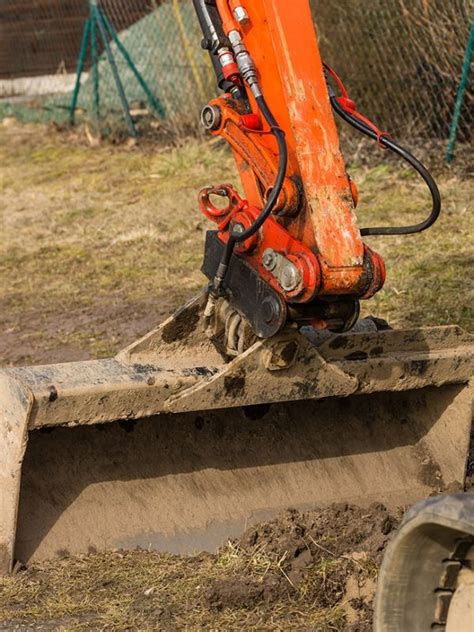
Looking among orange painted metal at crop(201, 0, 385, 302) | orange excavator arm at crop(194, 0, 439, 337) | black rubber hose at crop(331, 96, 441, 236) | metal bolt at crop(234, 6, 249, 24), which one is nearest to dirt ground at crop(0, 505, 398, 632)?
orange excavator arm at crop(194, 0, 439, 337)

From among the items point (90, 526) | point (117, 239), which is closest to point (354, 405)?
point (90, 526)

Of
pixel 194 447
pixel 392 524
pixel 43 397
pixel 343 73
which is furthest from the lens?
pixel 343 73

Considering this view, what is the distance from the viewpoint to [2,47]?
47.4 feet

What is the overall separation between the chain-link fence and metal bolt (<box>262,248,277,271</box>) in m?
5.60

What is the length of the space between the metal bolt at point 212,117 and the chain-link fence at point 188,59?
531 cm

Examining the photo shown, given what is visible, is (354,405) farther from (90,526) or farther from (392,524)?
(90,526)

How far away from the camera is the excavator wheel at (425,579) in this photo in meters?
2.49

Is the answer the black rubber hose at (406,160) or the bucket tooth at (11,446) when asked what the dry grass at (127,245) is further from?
the bucket tooth at (11,446)

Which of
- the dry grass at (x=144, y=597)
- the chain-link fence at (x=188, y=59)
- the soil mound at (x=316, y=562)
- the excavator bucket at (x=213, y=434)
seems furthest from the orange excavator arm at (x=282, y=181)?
the chain-link fence at (x=188, y=59)

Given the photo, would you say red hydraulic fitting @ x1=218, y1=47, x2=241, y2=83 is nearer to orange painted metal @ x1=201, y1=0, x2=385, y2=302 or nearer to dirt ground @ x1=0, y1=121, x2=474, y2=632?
orange painted metal @ x1=201, y1=0, x2=385, y2=302

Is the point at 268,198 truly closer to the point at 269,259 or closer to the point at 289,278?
the point at 269,259

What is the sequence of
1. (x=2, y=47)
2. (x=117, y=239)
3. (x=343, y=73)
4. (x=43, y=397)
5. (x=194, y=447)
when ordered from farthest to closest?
1. (x=2, y=47)
2. (x=343, y=73)
3. (x=117, y=239)
4. (x=194, y=447)
5. (x=43, y=397)

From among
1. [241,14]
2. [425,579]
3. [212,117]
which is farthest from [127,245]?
[425,579]

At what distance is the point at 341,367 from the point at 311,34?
1.10 meters
